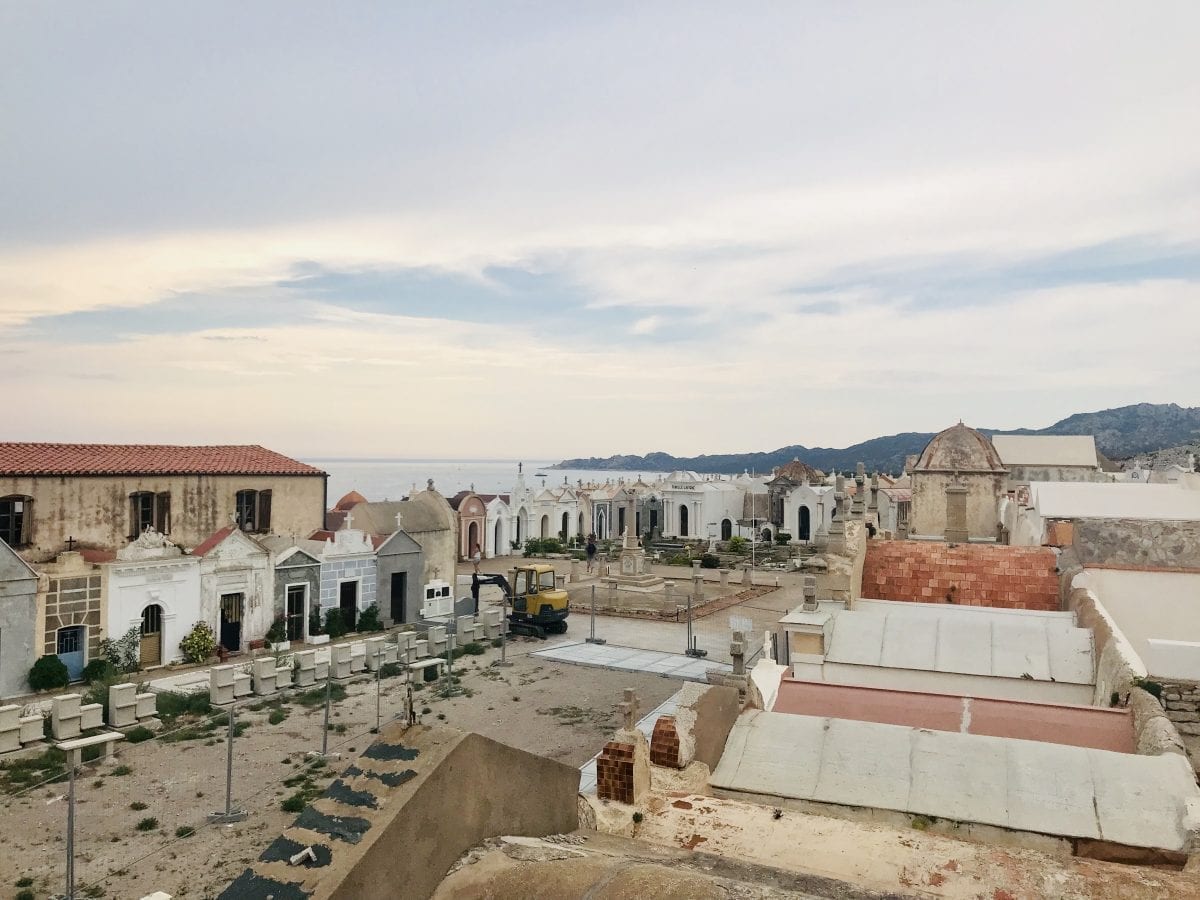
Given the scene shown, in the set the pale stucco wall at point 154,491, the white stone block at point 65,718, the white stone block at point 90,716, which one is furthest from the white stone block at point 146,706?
the pale stucco wall at point 154,491

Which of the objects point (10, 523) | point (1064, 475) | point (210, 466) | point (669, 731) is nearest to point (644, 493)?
point (1064, 475)

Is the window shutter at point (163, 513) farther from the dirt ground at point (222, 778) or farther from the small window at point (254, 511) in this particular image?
the dirt ground at point (222, 778)

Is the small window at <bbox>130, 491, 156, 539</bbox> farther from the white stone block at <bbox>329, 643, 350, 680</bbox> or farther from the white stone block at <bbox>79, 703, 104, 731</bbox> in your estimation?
the white stone block at <bbox>79, 703, 104, 731</bbox>

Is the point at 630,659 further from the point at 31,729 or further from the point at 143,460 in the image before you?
the point at 143,460

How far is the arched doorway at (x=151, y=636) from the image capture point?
22656mm

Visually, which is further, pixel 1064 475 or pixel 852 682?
pixel 1064 475

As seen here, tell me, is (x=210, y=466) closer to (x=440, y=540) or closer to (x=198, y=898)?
(x=440, y=540)

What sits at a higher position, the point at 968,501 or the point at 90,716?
the point at 968,501

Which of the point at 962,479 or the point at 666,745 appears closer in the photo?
the point at 666,745

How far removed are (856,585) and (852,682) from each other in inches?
153

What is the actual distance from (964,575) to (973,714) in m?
8.59

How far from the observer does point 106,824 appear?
1238 centimetres

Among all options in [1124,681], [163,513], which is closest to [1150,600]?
[1124,681]

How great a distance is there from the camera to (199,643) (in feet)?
76.7
